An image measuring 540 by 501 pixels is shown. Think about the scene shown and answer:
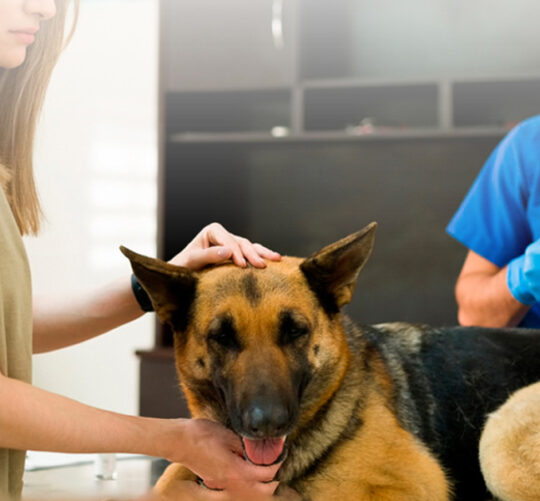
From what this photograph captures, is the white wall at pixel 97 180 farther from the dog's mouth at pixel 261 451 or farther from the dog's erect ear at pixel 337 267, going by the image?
the dog's mouth at pixel 261 451

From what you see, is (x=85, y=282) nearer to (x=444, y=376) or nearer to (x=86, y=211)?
(x=86, y=211)

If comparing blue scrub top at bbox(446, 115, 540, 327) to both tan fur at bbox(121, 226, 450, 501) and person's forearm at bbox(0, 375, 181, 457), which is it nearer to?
tan fur at bbox(121, 226, 450, 501)

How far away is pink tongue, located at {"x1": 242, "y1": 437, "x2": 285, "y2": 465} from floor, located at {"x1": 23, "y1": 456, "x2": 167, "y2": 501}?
0.24m

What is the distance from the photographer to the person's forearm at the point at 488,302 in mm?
1774

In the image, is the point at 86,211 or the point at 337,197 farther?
the point at 86,211

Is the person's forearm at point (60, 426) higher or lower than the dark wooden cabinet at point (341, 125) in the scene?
lower

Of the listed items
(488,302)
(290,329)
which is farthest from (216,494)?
(488,302)

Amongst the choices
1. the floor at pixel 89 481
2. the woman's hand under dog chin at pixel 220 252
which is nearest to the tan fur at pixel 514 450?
the woman's hand under dog chin at pixel 220 252

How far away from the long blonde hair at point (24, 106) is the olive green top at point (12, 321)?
31cm

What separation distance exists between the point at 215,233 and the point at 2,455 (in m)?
0.52

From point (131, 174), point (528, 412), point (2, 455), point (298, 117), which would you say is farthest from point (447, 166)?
point (2, 455)

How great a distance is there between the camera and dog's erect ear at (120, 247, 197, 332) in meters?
1.11

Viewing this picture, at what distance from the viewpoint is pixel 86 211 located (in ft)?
11.8

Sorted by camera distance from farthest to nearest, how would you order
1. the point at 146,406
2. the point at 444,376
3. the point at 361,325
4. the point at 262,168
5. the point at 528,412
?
1. the point at 262,168
2. the point at 146,406
3. the point at 361,325
4. the point at 444,376
5. the point at 528,412
